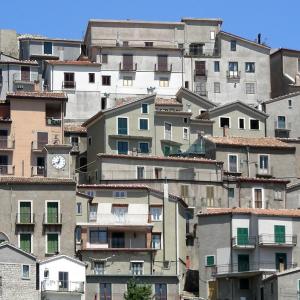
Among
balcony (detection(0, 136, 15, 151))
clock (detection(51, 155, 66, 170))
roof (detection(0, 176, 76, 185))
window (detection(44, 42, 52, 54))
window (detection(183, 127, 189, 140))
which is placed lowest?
roof (detection(0, 176, 76, 185))

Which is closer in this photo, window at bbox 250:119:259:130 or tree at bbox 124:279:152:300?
tree at bbox 124:279:152:300

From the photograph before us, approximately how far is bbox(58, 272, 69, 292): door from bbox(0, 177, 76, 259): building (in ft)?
11.4

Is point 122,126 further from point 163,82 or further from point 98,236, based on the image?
point 98,236

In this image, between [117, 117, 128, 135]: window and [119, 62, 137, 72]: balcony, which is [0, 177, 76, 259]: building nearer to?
[117, 117, 128, 135]: window

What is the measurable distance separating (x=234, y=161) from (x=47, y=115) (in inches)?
649

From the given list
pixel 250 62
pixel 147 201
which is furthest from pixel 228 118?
pixel 147 201

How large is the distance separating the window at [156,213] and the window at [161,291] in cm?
745

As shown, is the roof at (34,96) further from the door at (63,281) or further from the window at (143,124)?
the door at (63,281)

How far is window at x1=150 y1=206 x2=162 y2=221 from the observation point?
101m

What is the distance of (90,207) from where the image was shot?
10075cm

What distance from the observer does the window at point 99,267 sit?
96.8 m

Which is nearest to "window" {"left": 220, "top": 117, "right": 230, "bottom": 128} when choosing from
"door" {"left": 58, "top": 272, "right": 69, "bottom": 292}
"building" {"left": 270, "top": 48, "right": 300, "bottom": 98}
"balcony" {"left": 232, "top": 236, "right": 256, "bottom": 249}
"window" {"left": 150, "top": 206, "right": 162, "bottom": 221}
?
"building" {"left": 270, "top": 48, "right": 300, "bottom": 98}

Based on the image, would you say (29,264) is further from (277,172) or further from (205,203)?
(277,172)

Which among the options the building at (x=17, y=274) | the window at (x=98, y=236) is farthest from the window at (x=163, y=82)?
the building at (x=17, y=274)
